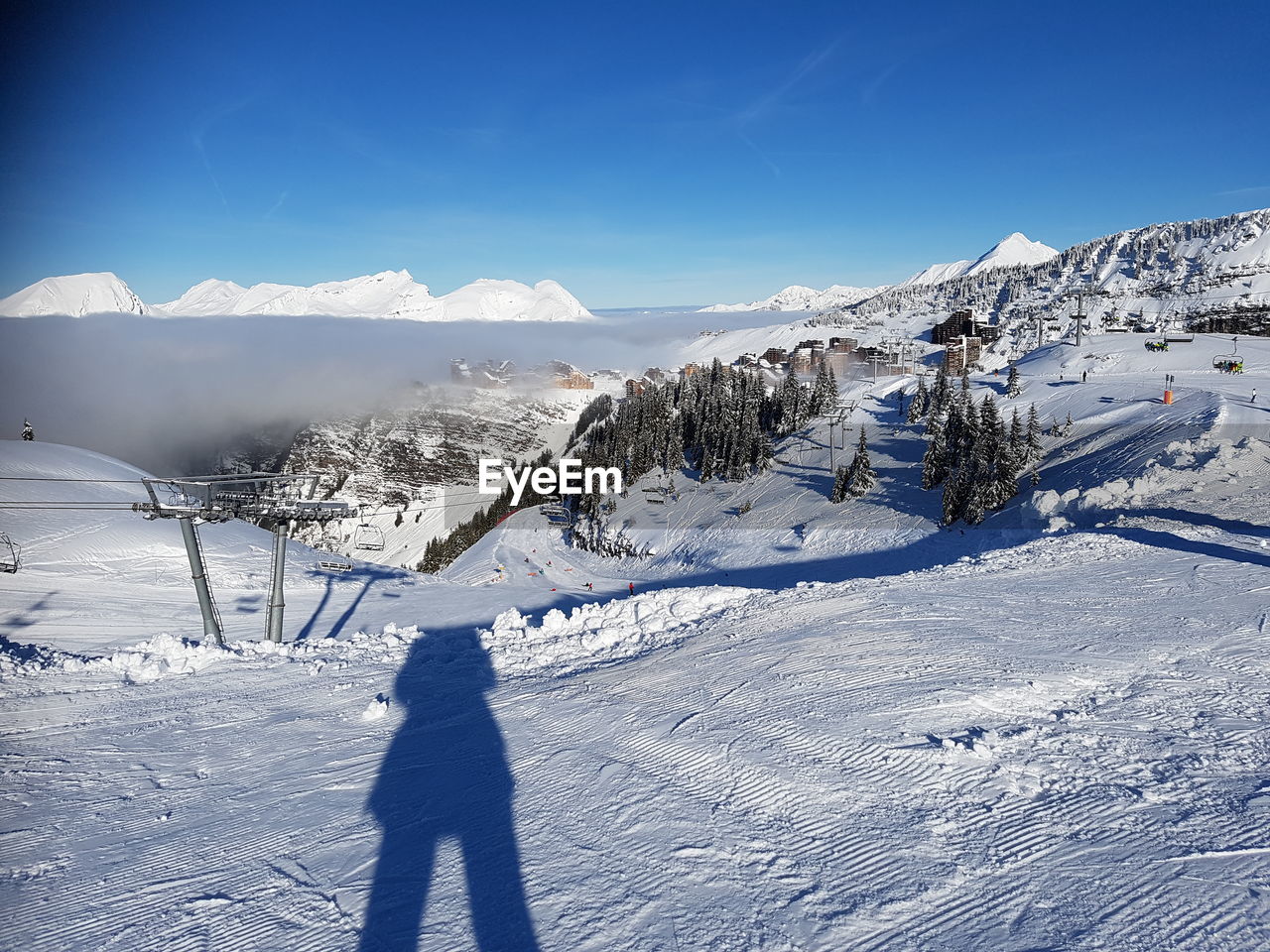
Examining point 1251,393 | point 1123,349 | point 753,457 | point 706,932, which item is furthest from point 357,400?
point 706,932

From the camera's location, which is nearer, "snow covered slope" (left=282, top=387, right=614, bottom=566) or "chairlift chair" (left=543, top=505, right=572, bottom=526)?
"chairlift chair" (left=543, top=505, right=572, bottom=526)

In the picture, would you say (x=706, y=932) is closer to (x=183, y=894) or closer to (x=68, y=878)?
(x=183, y=894)

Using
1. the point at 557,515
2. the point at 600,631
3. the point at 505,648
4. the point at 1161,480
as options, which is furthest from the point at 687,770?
the point at 557,515

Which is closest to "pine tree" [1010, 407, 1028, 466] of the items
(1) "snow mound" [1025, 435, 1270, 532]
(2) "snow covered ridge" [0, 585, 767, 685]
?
(1) "snow mound" [1025, 435, 1270, 532]

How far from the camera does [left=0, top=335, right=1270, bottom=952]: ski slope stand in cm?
503

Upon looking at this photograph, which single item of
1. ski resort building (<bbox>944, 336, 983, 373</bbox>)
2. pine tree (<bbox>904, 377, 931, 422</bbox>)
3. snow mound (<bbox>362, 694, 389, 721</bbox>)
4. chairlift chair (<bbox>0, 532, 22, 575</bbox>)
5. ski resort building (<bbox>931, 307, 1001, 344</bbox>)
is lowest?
snow mound (<bbox>362, 694, 389, 721</bbox>)

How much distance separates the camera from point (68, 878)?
586 cm

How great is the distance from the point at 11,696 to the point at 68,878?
22.3 ft

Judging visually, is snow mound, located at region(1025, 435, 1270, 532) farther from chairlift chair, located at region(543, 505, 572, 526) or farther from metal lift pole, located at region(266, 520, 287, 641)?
chairlift chair, located at region(543, 505, 572, 526)

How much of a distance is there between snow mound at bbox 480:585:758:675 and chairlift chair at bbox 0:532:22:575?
54.1 ft

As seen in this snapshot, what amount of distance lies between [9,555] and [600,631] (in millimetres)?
21760

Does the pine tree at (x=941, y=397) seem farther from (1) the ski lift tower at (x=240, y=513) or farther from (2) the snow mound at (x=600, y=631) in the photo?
(1) the ski lift tower at (x=240, y=513)

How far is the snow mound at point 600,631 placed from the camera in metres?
12.2

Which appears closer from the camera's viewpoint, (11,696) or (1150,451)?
(11,696)
